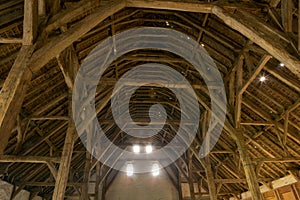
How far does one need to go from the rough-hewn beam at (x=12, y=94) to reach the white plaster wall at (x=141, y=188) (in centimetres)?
1430

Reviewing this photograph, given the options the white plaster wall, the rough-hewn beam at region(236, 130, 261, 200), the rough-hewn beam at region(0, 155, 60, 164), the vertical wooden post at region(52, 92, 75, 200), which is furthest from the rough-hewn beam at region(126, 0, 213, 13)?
the white plaster wall

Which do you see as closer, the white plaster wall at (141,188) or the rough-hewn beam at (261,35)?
the rough-hewn beam at (261,35)

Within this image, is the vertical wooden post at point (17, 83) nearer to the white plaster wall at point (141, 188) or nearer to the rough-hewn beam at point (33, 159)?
the rough-hewn beam at point (33, 159)

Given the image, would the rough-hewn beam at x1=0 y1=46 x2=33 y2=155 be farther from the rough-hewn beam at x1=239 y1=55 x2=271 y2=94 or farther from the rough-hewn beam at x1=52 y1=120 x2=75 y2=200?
the rough-hewn beam at x1=239 y1=55 x2=271 y2=94

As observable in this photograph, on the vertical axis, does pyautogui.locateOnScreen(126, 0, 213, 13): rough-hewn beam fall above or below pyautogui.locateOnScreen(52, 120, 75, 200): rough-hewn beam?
above

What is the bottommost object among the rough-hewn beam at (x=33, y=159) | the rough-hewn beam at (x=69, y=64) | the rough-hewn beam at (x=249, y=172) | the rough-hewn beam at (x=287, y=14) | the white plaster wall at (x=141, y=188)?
the rough-hewn beam at (x=249, y=172)

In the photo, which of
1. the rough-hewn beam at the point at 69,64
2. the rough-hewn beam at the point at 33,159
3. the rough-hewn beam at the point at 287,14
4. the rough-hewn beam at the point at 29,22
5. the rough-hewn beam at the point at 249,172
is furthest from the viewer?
the rough-hewn beam at the point at 33,159

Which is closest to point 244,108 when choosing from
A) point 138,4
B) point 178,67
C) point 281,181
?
point 178,67

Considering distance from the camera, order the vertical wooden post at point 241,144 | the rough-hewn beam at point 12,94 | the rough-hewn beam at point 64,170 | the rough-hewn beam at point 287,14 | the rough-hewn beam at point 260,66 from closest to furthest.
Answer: the rough-hewn beam at point 12,94 → the rough-hewn beam at point 287,14 → the rough-hewn beam at point 64,170 → the rough-hewn beam at point 260,66 → the vertical wooden post at point 241,144

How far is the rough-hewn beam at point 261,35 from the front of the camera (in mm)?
3528

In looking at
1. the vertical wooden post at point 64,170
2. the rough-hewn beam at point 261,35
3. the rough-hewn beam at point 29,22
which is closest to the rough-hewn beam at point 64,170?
the vertical wooden post at point 64,170

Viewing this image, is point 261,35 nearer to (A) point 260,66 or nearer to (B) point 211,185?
(A) point 260,66

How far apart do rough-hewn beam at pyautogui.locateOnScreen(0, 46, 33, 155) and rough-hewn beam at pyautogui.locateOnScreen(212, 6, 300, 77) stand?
12.8ft

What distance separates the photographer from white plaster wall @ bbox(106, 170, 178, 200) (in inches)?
611
